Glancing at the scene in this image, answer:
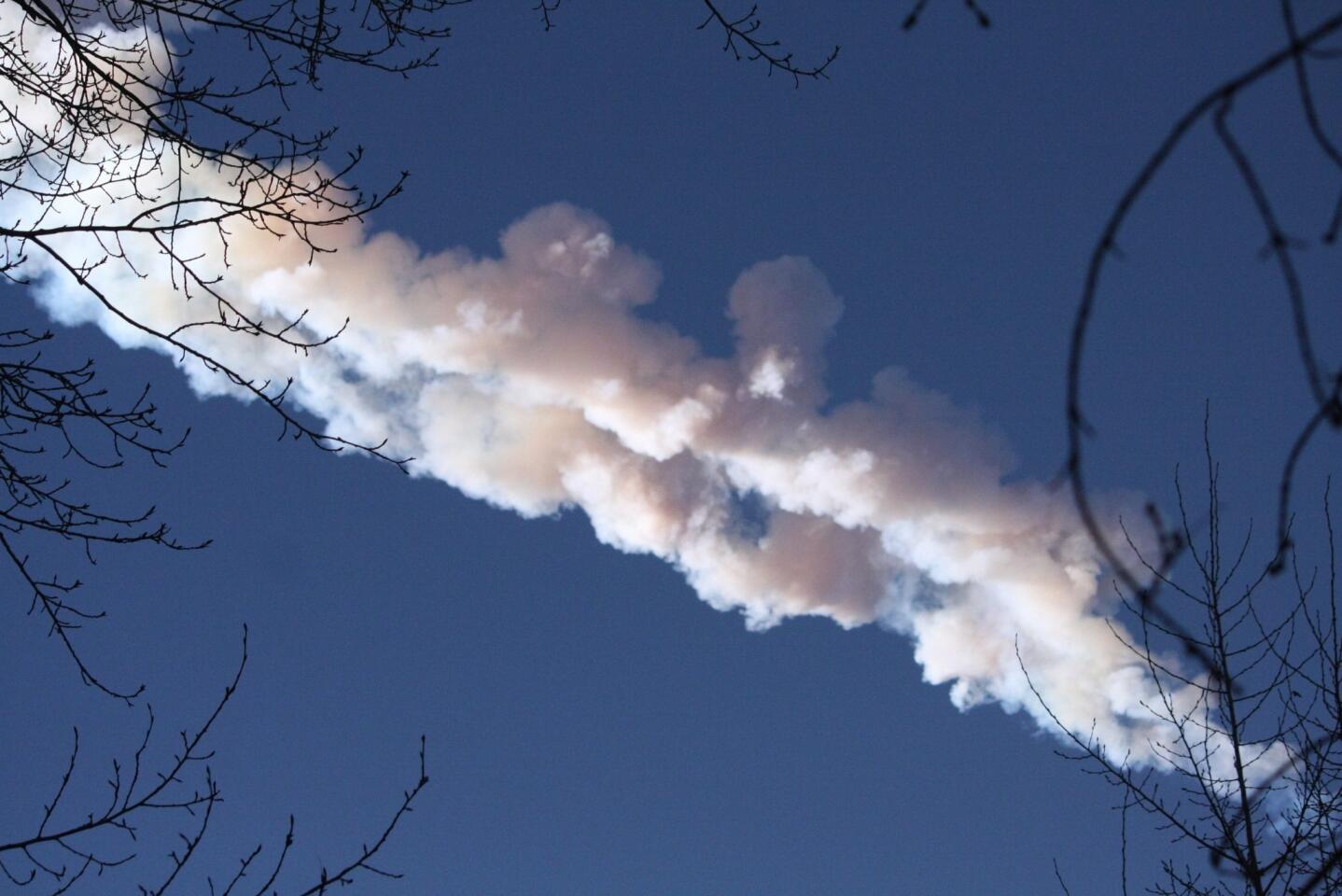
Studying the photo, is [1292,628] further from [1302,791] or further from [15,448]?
[15,448]

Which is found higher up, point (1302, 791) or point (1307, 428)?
point (1302, 791)

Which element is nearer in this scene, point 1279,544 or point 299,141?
point 1279,544

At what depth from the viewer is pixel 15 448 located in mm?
3984

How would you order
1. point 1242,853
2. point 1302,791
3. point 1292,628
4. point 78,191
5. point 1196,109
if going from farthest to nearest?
point 1292,628 < point 1302,791 < point 1242,853 < point 78,191 < point 1196,109

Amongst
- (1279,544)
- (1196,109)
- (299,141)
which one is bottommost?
(1279,544)

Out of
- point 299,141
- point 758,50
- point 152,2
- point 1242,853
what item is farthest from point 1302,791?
point 152,2

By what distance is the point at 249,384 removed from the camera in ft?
13.1

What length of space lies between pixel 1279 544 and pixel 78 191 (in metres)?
4.34

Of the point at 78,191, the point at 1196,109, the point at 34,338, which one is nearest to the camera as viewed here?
the point at 1196,109

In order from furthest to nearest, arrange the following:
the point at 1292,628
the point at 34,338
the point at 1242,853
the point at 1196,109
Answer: the point at 1292,628 < the point at 1242,853 < the point at 34,338 < the point at 1196,109

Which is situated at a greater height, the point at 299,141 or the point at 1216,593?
the point at 299,141

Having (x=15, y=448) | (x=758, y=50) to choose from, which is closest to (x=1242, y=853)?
(x=758, y=50)

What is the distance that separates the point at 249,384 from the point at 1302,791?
5.35 metres

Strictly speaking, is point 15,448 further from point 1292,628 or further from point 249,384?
point 1292,628
